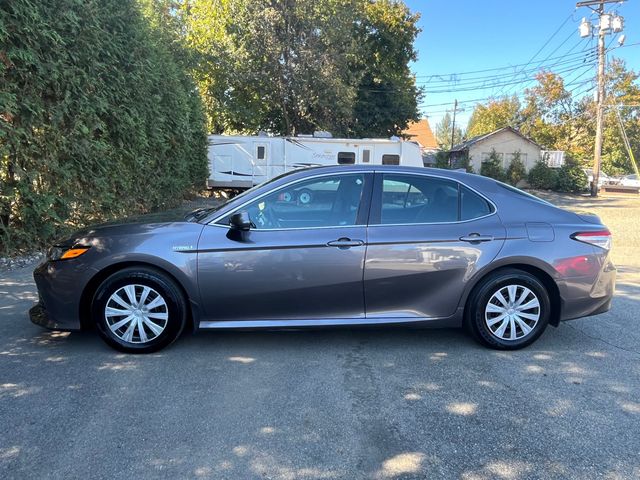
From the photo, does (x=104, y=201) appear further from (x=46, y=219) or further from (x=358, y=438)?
(x=358, y=438)

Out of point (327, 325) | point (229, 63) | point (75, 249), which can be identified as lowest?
point (327, 325)

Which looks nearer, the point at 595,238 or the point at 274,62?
the point at 595,238

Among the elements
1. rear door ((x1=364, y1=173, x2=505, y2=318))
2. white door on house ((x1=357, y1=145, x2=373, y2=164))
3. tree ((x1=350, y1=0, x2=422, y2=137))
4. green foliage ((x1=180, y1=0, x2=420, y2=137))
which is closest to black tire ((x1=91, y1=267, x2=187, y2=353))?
rear door ((x1=364, y1=173, x2=505, y2=318))

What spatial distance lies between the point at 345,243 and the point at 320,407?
1.32 m

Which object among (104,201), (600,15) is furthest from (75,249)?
(600,15)

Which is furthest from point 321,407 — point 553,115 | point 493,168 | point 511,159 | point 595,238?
point 553,115

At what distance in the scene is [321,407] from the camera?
10.5 ft

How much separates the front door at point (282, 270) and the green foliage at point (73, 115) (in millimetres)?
4387

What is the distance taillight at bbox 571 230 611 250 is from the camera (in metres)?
4.09

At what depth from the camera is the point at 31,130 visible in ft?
22.4

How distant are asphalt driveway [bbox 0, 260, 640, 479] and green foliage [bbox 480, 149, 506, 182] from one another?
30.4 meters

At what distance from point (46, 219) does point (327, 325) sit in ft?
18.3

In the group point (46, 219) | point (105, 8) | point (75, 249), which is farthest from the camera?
point (105, 8)

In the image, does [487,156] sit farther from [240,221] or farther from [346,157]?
[240,221]
